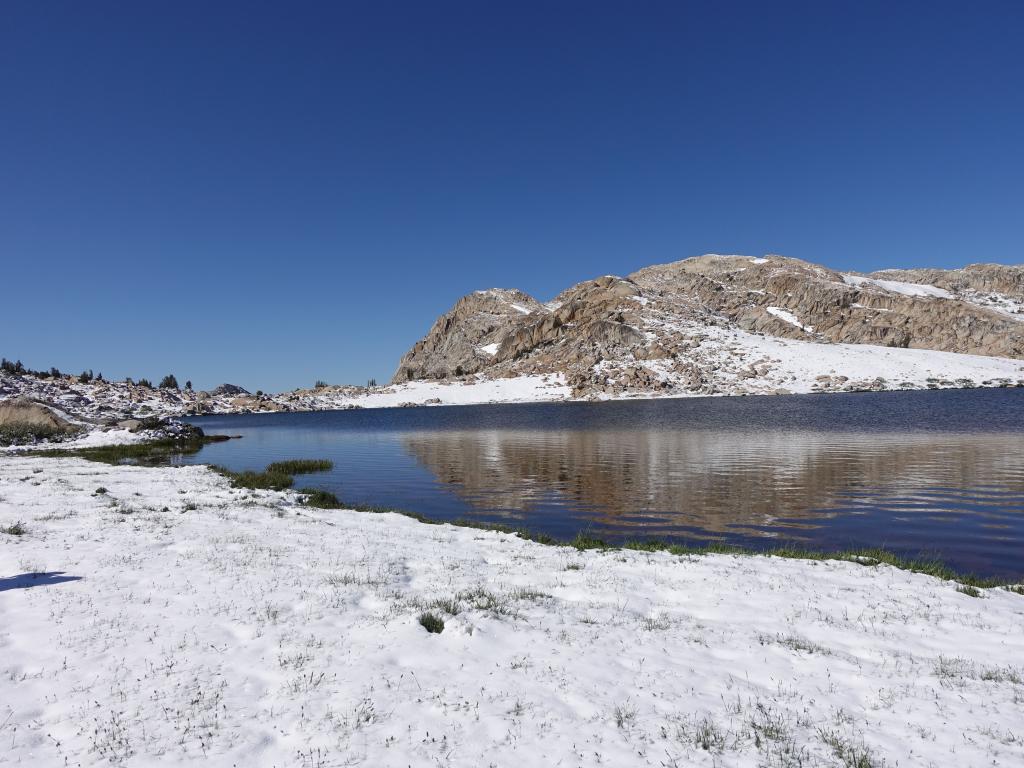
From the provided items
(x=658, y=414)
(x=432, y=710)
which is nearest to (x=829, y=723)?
(x=432, y=710)

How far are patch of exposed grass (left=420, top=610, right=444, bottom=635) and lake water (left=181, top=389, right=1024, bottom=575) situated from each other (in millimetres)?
10627

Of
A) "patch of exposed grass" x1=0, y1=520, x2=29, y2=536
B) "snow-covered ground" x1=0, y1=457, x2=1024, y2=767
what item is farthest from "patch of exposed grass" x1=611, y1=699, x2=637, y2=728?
"patch of exposed grass" x1=0, y1=520, x2=29, y2=536

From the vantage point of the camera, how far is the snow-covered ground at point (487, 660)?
19.0ft

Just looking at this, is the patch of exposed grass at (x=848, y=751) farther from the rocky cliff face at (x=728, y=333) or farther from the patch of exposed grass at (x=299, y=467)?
the rocky cliff face at (x=728, y=333)

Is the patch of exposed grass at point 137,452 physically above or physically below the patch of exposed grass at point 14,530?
below

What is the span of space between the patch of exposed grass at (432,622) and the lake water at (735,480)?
10627 millimetres

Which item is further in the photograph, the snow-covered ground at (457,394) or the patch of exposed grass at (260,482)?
the snow-covered ground at (457,394)

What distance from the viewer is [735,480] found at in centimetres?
2906

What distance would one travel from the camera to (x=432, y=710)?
644cm

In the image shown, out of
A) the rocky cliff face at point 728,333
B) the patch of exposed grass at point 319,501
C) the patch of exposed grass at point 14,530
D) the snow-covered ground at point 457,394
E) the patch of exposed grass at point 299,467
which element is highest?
the rocky cliff face at point 728,333

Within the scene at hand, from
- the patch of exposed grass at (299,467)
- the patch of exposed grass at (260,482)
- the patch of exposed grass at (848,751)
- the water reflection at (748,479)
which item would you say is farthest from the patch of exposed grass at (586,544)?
the patch of exposed grass at (299,467)

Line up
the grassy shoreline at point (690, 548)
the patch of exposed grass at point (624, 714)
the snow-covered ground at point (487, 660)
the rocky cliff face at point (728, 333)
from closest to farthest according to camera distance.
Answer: the snow-covered ground at point (487, 660) < the patch of exposed grass at point (624, 714) < the grassy shoreline at point (690, 548) < the rocky cliff face at point (728, 333)

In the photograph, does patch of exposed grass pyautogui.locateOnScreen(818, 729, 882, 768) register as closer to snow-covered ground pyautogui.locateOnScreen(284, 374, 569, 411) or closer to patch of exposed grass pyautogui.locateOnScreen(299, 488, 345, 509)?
patch of exposed grass pyautogui.locateOnScreen(299, 488, 345, 509)

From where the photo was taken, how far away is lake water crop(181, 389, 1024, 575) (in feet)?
62.4
